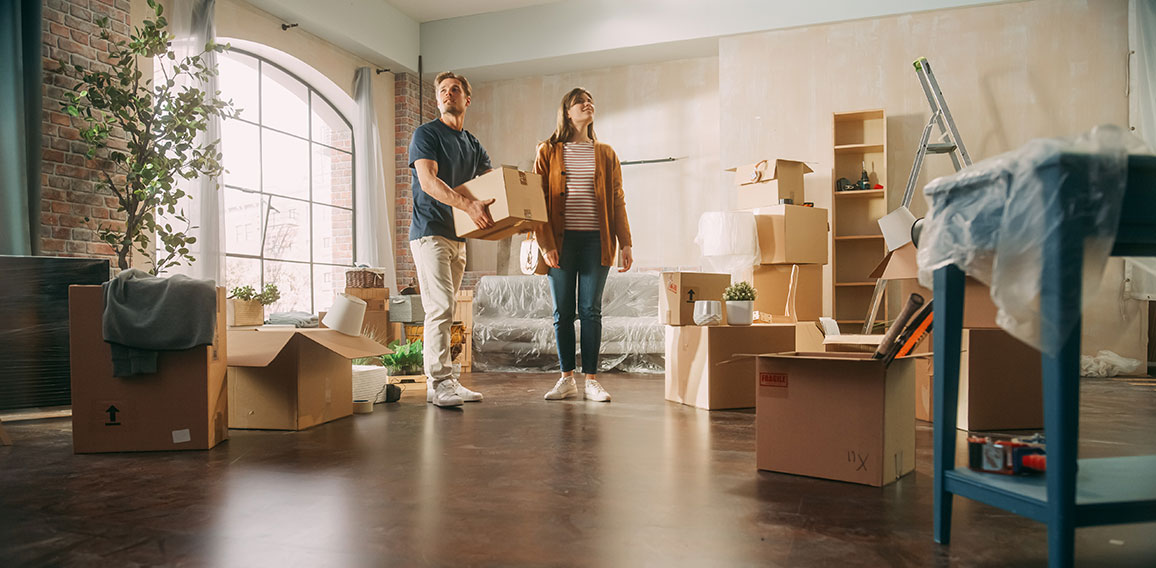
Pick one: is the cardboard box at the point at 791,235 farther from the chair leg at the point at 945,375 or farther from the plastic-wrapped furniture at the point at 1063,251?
the plastic-wrapped furniture at the point at 1063,251

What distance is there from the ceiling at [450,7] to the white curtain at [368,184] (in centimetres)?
68

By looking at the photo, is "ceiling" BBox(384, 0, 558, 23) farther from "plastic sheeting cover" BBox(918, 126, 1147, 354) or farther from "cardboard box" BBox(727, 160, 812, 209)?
"plastic sheeting cover" BBox(918, 126, 1147, 354)

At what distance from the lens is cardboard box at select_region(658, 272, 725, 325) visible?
11.3 ft

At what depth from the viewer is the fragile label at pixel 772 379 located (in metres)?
1.89

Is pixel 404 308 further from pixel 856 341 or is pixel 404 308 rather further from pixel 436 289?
pixel 856 341

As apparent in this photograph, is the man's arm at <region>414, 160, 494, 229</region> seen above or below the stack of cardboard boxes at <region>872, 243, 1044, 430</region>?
above

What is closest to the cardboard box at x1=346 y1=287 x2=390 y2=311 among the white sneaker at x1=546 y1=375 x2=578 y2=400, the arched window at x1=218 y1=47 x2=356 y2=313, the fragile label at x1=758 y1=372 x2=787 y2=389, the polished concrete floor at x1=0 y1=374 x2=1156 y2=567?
the arched window at x1=218 y1=47 x2=356 y2=313

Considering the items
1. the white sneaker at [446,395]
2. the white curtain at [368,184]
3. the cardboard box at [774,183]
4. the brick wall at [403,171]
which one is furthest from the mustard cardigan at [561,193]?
the brick wall at [403,171]

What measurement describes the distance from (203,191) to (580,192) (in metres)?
2.76

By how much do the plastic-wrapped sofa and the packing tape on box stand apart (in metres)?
2.24

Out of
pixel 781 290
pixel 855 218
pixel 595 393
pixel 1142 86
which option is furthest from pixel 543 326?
pixel 1142 86

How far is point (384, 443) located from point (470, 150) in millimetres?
1478

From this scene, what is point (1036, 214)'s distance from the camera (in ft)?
3.48

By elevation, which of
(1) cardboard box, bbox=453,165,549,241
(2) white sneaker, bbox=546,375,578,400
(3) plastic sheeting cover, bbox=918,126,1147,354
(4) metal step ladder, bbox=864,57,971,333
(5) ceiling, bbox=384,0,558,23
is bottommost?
(2) white sneaker, bbox=546,375,578,400
